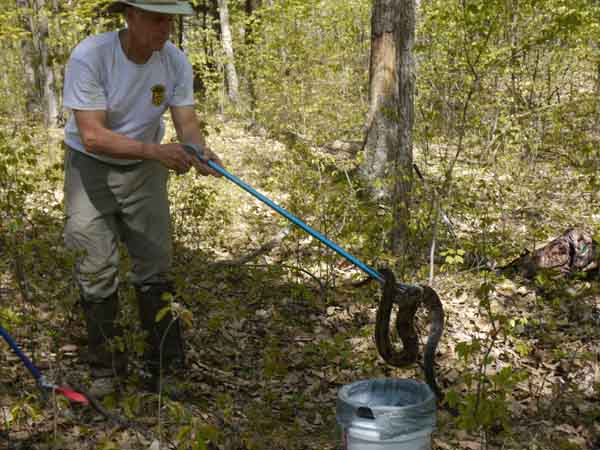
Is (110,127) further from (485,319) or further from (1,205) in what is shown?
(485,319)

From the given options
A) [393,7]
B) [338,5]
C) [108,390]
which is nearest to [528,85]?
[393,7]

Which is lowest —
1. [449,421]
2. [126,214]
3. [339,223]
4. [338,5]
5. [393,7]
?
[449,421]

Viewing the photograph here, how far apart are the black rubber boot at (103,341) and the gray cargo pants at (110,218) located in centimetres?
7

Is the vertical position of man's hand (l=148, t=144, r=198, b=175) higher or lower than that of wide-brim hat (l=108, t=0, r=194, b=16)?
lower

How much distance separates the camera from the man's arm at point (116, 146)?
10.7 feet

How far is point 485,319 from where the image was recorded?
5113 mm

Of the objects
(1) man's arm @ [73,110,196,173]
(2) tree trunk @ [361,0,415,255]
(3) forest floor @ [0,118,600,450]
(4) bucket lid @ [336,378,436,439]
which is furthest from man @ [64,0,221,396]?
(2) tree trunk @ [361,0,415,255]

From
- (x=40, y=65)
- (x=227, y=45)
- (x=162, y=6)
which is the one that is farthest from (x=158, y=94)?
(x=227, y=45)

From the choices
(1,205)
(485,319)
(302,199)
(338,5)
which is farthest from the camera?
(338,5)

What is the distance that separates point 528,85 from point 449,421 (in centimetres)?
741

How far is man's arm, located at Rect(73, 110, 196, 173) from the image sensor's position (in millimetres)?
3262

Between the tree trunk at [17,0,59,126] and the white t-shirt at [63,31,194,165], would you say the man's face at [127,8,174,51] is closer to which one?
the white t-shirt at [63,31,194,165]

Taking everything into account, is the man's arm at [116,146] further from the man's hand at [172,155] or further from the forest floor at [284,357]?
the forest floor at [284,357]

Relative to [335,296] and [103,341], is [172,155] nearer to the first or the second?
[103,341]
